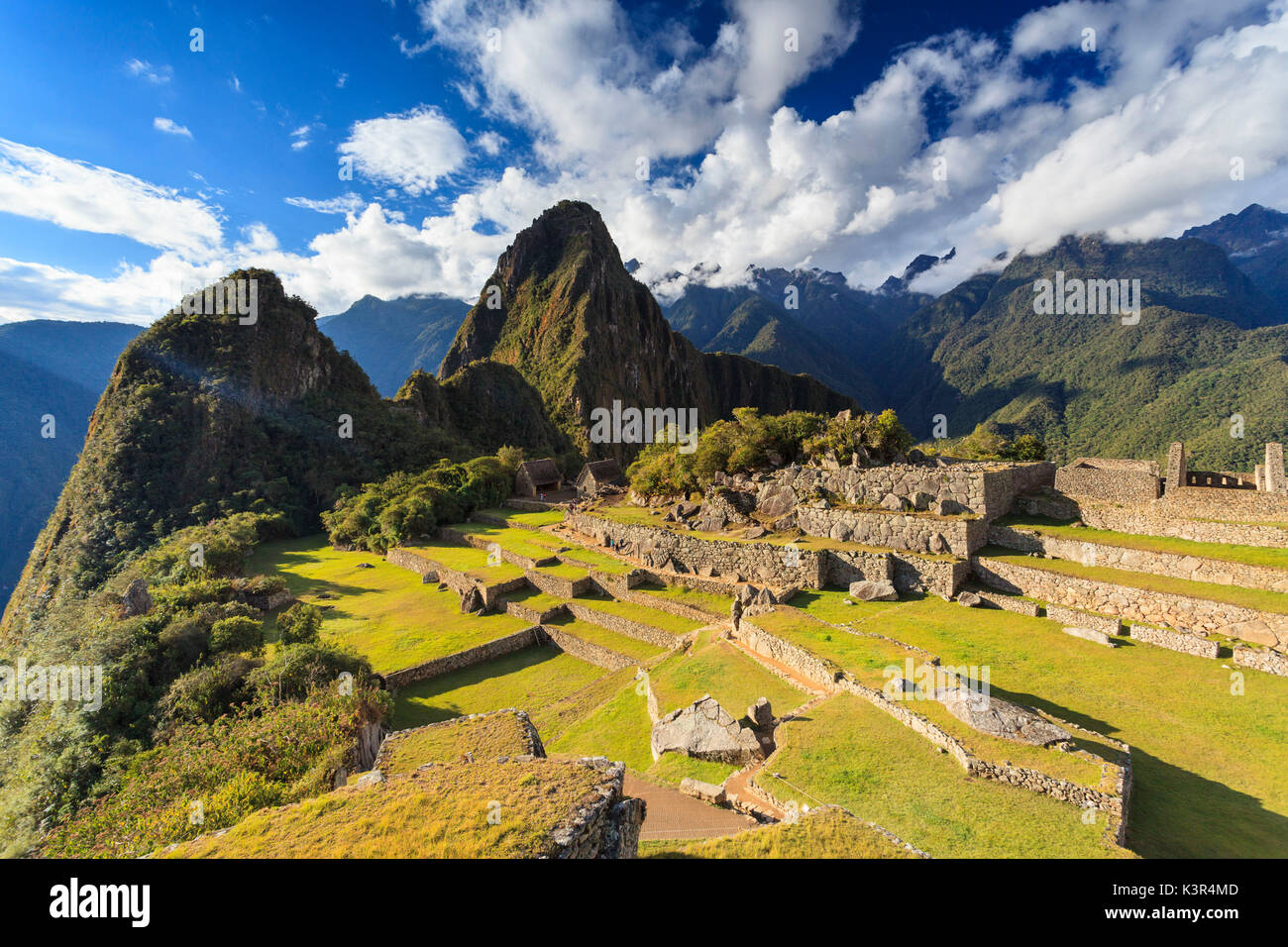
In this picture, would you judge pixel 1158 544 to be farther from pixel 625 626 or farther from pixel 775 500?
pixel 625 626

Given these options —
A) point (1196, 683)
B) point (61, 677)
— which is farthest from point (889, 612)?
point (61, 677)

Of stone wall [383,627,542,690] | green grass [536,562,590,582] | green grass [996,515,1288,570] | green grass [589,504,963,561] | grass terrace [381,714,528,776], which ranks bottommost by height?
stone wall [383,627,542,690]

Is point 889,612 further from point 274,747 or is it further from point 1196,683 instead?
point 274,747

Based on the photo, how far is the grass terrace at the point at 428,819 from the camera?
5449 mm

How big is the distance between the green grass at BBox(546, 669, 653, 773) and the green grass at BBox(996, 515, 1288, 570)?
1475 centimetres

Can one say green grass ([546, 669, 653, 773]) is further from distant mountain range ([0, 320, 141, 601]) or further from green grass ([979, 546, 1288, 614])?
distant mountain range ([0, 320, 141, 601])

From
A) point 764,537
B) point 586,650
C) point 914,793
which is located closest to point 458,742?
point 914,793

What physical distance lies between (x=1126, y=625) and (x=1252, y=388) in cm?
6889

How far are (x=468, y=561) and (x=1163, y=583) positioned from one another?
30.6 m

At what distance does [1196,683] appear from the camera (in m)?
11.4

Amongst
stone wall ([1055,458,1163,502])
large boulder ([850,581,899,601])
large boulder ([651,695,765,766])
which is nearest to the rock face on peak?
large boulder ([850,581,899,601])

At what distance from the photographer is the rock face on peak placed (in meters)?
113

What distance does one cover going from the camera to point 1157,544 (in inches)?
631
